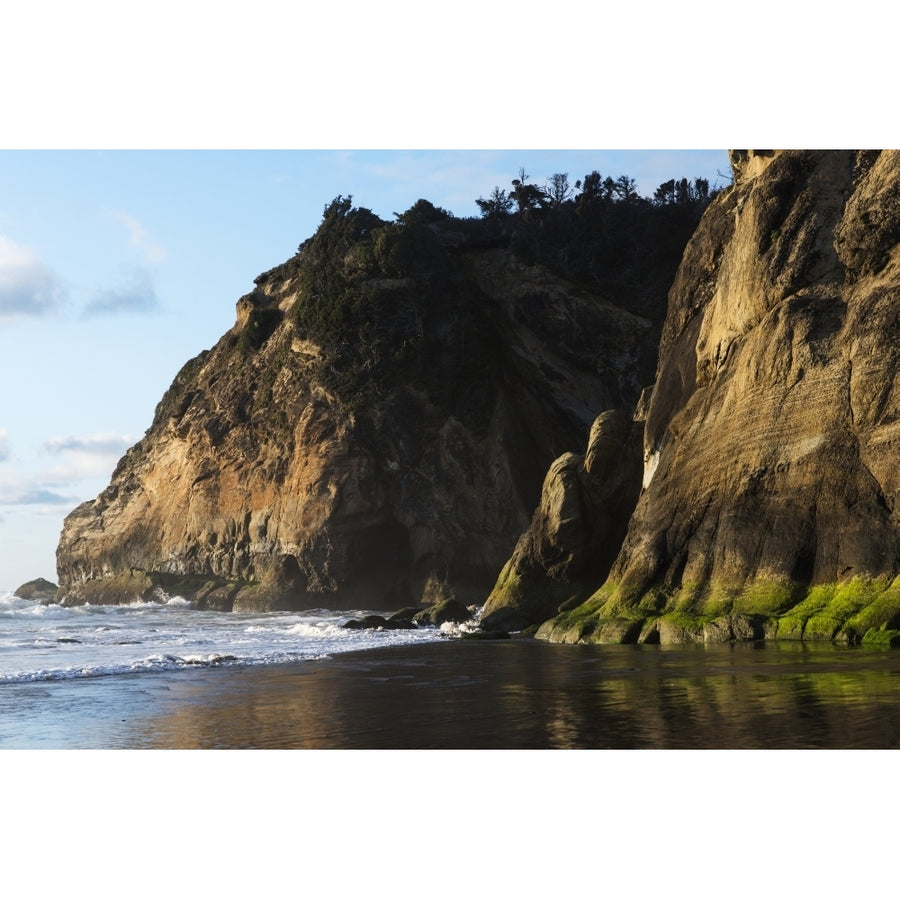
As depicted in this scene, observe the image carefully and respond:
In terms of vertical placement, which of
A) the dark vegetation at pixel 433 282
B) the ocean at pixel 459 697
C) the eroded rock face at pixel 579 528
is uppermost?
the dark vegetation at pixel 433 282

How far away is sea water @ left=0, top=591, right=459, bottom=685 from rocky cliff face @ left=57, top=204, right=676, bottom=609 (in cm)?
509

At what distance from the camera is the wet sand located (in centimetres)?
1299

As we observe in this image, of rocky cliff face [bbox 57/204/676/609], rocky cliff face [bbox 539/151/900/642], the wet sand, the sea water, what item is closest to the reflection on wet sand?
the wet sand

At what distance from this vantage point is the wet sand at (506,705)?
512 inches

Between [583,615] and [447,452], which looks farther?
[447,452]

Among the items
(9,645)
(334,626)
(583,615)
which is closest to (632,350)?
(334,626)

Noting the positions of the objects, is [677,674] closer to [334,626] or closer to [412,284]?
[334,626]

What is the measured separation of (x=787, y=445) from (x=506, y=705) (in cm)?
1259

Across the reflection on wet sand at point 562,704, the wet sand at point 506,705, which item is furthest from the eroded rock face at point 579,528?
the reflection on wet sand at point 562,704

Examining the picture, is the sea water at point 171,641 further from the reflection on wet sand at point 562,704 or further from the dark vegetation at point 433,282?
the dark vegetation at point 433,282

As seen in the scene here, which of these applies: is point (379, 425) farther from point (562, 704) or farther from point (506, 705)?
point (562, 704)

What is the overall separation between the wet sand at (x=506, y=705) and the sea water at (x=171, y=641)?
7.32 ft

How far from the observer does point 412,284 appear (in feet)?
210

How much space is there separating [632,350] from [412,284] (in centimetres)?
1333
